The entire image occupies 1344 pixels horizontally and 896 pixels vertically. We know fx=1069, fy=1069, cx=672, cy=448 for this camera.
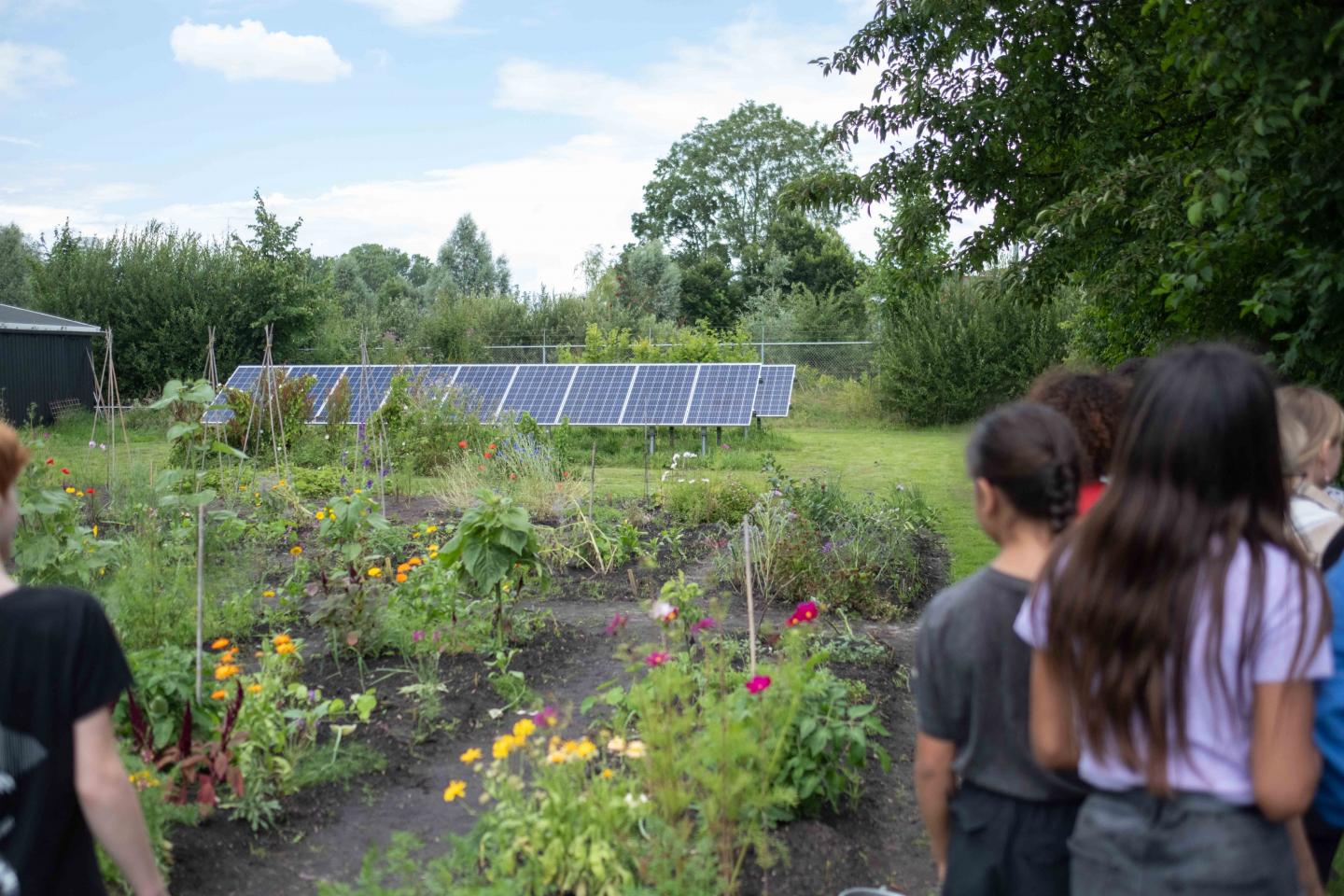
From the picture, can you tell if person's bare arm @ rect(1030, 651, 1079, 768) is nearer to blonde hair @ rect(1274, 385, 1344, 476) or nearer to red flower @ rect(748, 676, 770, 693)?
blonde hair @ rect(1274, 385, 1344, 476)

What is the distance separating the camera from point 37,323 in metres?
19.1

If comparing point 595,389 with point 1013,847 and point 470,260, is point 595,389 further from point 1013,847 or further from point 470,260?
point 470,260

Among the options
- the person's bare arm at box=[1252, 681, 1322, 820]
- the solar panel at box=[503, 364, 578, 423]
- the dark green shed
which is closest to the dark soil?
the person's bare arm at box=[1252, 681, 1322, 820]

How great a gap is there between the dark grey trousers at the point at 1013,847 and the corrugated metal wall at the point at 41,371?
19352 millimetres

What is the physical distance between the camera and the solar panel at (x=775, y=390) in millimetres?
16203

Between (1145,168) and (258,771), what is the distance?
5.19m

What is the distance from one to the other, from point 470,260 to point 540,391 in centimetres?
2889

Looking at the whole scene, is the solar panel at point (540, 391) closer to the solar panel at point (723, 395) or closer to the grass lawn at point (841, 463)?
the grass lawn at point (841, 463)

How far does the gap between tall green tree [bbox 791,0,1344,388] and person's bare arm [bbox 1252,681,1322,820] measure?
2840 millimetres

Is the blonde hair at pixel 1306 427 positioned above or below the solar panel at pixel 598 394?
above

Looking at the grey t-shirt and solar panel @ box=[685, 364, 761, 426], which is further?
solar panel @ box=[685, 364, 761, 426]

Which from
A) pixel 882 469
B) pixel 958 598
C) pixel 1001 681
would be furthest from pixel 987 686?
pixel 882 469

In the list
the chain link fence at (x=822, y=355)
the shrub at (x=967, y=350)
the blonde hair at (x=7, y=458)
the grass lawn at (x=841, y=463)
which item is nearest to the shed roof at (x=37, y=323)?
the grass lawn at (x=841, y=463)

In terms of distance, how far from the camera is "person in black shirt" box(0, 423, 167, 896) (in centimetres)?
167
